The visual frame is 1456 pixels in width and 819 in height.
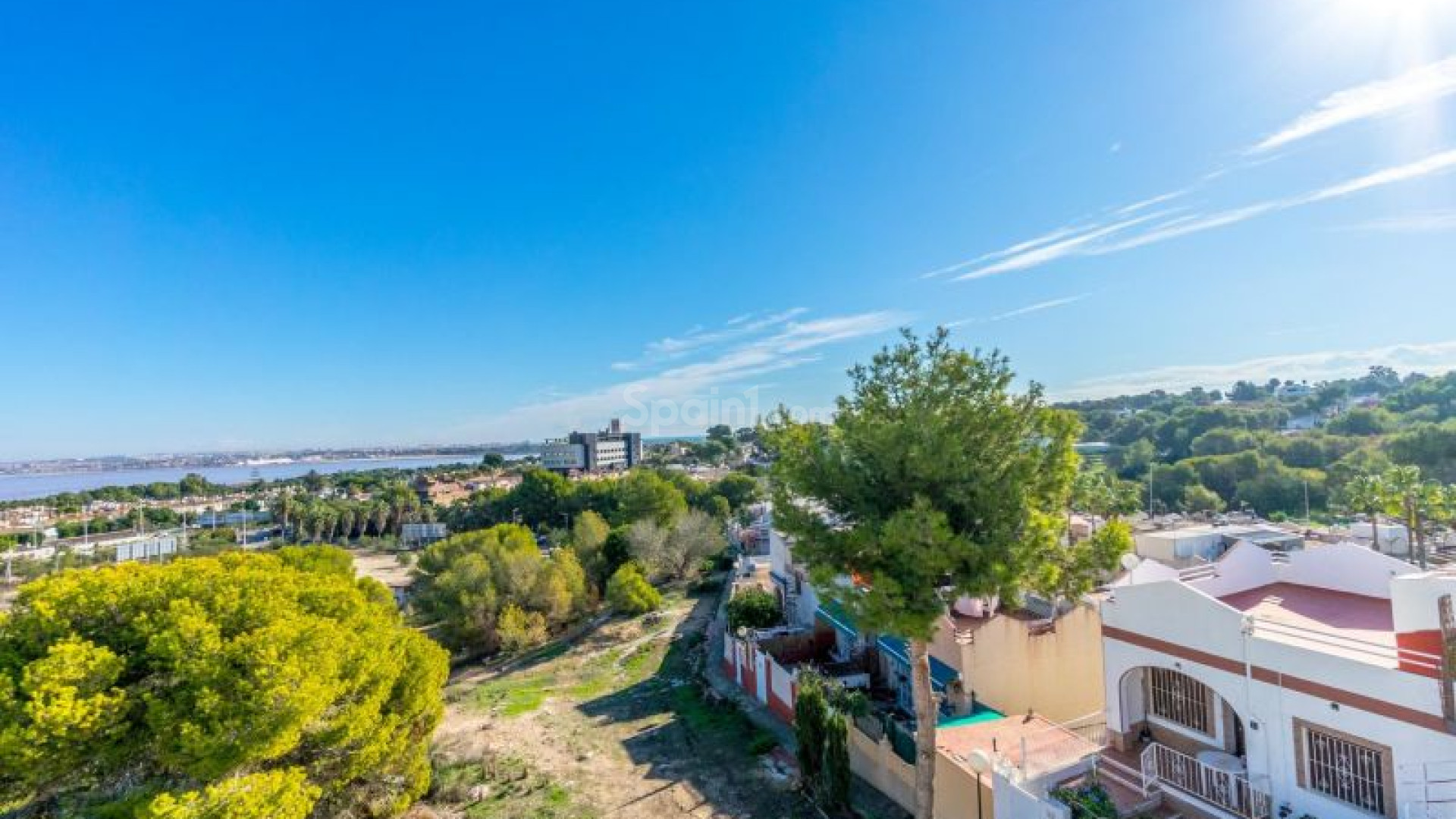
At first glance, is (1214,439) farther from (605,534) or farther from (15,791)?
(15,791)

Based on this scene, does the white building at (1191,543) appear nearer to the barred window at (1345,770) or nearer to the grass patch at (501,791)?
the barred window at (1345,770)

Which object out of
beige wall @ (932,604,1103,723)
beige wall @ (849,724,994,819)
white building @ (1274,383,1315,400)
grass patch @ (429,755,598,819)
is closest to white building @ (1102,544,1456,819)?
beige wall @ (849,724,994,819)

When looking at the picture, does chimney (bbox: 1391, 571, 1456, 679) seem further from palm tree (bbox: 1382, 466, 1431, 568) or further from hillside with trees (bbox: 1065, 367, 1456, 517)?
hillside with trees (bbox: 1065, 367, 1456, 517)

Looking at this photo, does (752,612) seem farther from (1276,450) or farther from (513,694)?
(1276,450)

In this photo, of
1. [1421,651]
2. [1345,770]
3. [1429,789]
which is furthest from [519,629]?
[1421,651]

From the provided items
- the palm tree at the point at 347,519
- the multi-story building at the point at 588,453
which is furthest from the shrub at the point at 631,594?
the multi-story building at the point at 588,453
